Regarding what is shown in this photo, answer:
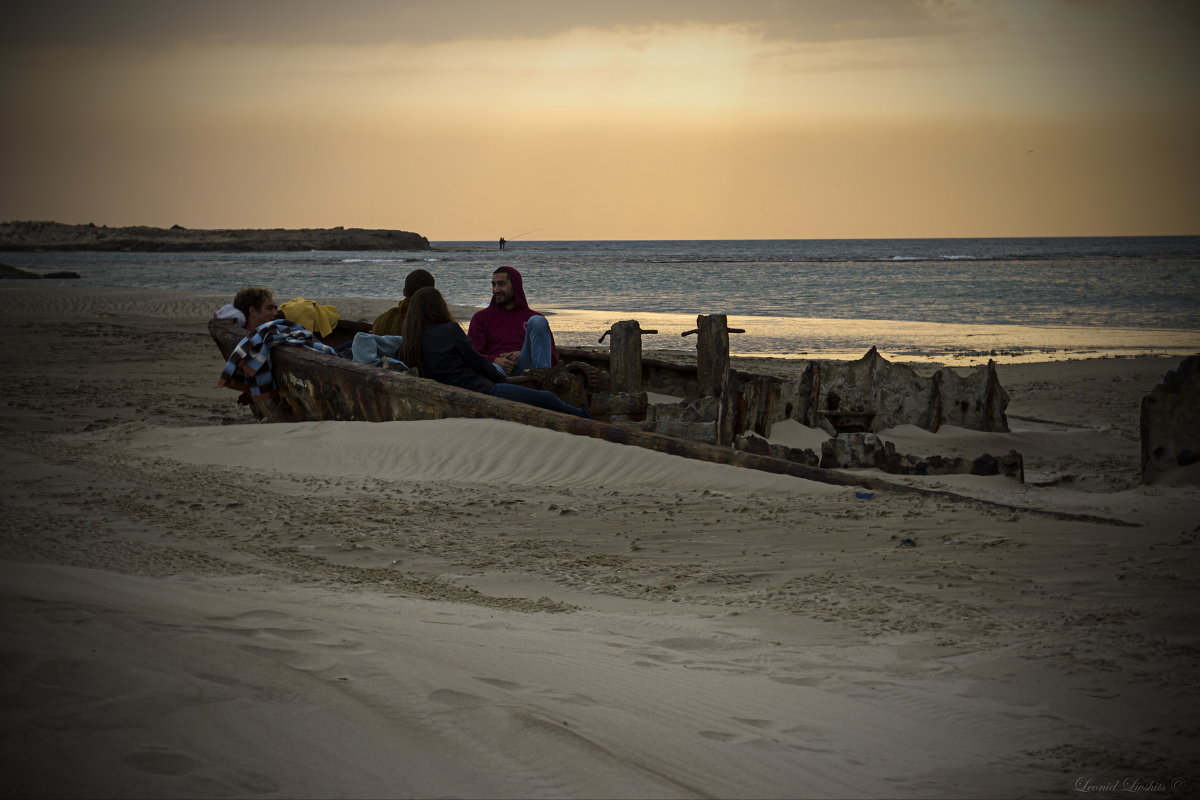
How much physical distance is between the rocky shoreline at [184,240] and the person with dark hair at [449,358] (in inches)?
3486

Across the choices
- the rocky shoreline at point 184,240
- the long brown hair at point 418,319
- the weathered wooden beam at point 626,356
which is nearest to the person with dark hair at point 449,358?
Result: the long brown hair at point 418,319

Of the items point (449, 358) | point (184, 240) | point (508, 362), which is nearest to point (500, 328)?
point (508, 362)

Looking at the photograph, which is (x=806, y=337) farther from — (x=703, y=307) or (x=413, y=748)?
(x=413, y=748)

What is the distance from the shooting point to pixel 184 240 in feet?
348

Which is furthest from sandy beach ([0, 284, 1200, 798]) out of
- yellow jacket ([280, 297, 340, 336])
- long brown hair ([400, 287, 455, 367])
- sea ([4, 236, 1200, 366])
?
sea ([4, 236, 1200, 366])

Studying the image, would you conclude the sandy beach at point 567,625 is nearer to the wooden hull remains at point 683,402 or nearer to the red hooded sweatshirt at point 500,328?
the wooden hull remains at point 683,402

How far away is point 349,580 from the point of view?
3842 mm

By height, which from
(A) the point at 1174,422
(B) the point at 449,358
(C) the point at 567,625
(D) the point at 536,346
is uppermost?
(D) the point at 536,346

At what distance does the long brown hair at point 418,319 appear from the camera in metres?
7.28

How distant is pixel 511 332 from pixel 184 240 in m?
109

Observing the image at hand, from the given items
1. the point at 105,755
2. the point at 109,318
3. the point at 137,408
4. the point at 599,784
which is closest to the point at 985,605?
the point at 599,784

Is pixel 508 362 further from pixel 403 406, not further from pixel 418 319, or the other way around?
pixel 403 406

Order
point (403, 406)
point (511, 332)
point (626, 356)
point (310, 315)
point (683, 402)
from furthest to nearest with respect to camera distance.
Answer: point (310, 315)
point (511, 332)
point (626, 356)
point (683, 402)
point (403, 406)

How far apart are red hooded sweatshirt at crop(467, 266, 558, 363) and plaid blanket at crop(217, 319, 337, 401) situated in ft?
4.25
